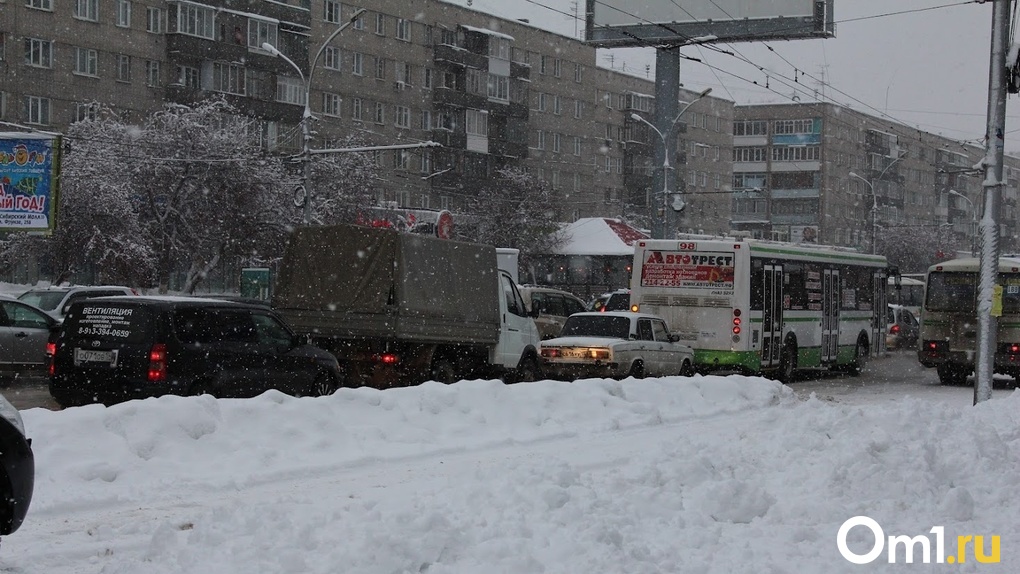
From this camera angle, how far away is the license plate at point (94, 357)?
1346cm

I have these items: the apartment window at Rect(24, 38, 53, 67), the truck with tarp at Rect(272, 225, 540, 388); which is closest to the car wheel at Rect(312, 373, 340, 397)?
the truck with tarp at Rect(272, 225, 540, 388)

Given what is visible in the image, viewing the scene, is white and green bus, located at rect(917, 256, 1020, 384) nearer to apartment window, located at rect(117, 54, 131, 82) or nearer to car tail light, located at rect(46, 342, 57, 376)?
car tail light, located at rect(46, 342, 57, 376)

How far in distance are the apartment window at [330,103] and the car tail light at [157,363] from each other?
177 feet

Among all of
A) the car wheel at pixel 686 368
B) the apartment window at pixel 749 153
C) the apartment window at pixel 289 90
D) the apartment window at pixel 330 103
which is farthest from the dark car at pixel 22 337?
the apartment window at pixel 749 153

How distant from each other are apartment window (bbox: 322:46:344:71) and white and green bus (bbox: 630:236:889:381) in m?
42.7

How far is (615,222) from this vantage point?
2461 inches

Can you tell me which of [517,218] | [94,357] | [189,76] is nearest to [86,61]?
[189,76]

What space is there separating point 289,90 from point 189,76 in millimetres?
6316

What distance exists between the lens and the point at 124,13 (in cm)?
5541

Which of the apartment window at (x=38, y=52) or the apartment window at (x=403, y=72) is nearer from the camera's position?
the apartment window at (x=38, y=52)

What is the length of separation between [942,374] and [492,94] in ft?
164

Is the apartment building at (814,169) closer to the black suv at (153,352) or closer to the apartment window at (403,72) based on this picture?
the apartment window at (403,72)

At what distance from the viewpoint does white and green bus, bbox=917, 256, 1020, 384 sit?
26297 mm

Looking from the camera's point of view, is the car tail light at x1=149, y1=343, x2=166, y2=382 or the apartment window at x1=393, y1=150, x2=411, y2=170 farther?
the apartment window at x1=393, y1=150, x2=411, y2=170
